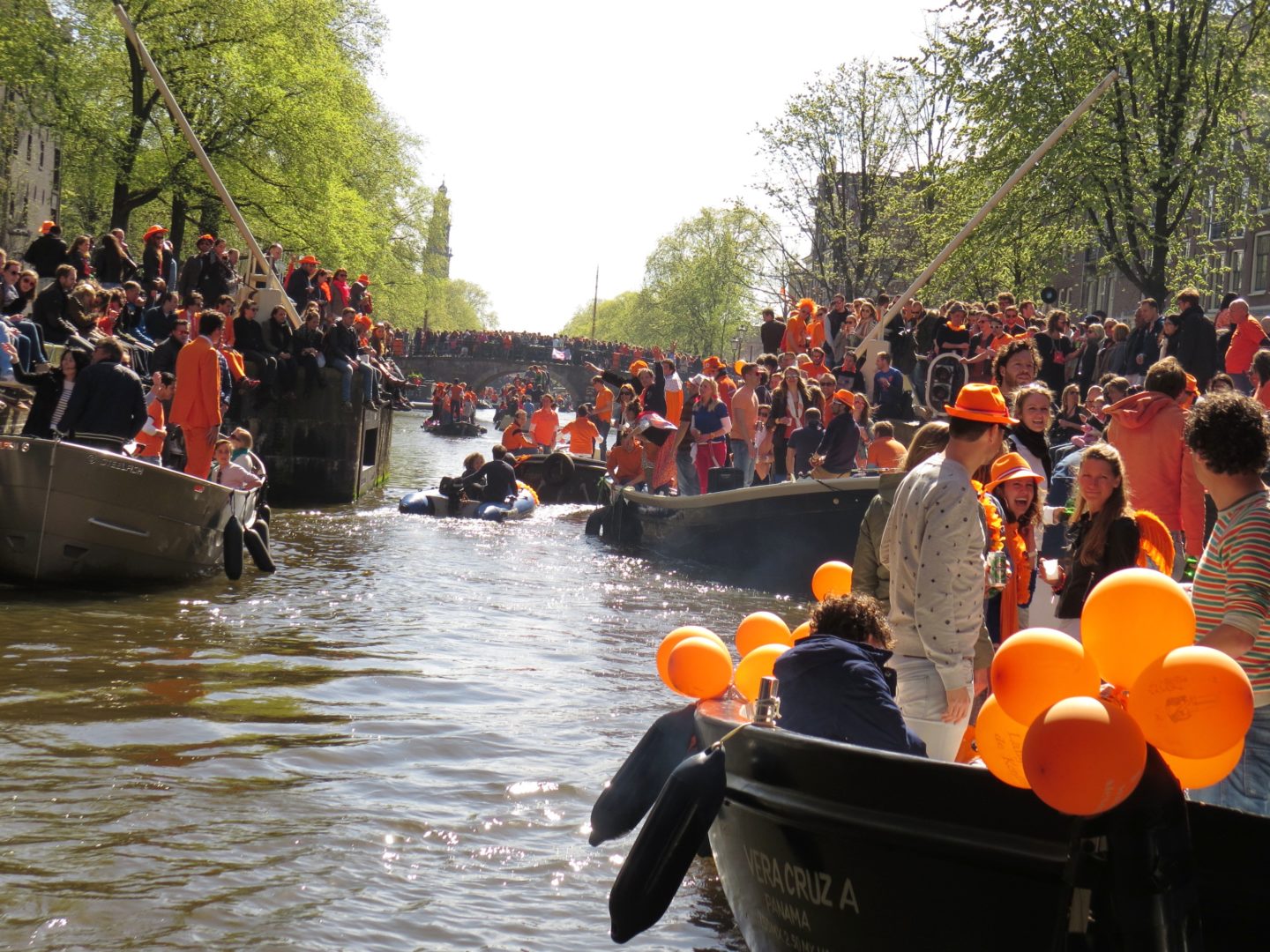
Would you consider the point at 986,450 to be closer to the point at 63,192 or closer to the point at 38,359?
the point at 38,359

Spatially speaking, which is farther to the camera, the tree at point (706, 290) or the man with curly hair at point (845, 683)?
the tree at point (706, 290)

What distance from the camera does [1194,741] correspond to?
3705 millimetres

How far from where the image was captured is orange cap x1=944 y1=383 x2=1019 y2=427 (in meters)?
5.28

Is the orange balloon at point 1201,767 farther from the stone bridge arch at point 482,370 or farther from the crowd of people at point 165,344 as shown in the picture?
the stone bridge arch at point 482,370

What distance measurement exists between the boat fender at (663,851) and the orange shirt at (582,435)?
79.0 ft

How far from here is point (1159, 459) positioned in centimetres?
928

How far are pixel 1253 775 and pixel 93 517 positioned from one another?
10.7 metres

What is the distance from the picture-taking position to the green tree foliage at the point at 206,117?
3147 cm

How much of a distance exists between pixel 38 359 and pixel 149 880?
12.7m

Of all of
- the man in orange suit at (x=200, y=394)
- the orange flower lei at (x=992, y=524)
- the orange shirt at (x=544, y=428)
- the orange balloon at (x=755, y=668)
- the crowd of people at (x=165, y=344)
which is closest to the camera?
the orange flower lei at (x=992, y=524)

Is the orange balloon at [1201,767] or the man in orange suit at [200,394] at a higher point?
the man in orange suit at [200,394]

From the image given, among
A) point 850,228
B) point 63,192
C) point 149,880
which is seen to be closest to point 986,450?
point 149,880

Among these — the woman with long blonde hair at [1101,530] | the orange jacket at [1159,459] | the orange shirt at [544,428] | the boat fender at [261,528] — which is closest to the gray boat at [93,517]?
the boat fender at [261,528]

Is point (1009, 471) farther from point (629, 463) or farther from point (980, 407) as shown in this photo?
point (629, 463)
